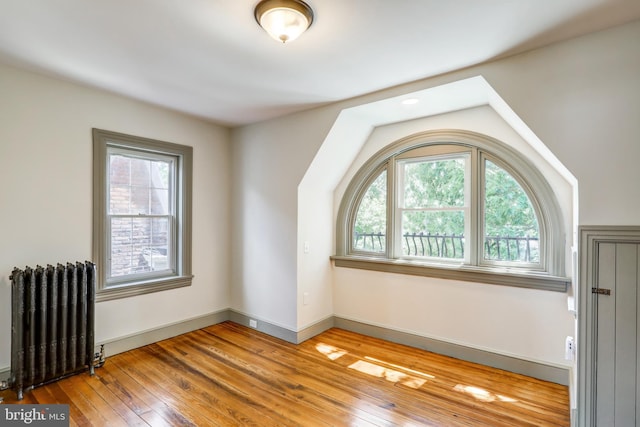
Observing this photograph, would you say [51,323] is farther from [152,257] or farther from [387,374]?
[387,374]

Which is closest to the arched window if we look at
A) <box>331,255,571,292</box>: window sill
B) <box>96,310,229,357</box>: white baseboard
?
<box>331,255,571,292</box>: window sill

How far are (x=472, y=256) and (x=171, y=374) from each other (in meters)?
3.00

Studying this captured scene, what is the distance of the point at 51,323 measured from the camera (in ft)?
8.29

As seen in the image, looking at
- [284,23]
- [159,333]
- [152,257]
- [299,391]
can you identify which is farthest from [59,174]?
[299,391]

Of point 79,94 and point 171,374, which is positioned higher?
point 79,94

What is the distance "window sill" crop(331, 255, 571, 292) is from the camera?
2672 mm

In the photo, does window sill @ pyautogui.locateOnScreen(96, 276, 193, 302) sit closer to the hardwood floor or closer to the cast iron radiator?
the cast iron radiator

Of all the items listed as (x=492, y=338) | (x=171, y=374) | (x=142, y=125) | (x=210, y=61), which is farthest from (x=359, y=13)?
(x=171, y=374)

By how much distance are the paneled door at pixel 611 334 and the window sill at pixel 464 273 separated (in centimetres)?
69

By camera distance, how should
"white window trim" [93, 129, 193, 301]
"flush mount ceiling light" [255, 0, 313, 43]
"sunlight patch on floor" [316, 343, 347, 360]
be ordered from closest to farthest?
"flush mount ceiling light" [255, 0, 313, 43] → "white window trim" [93, 129, 193, 301] → "sunlight patch on floor" [316, 343, 347, 360]

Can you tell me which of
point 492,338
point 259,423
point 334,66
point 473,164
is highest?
point 334,66

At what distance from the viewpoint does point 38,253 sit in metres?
2.70

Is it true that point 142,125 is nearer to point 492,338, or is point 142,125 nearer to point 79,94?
point 79,94

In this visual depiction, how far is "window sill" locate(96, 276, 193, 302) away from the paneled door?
3696mm
